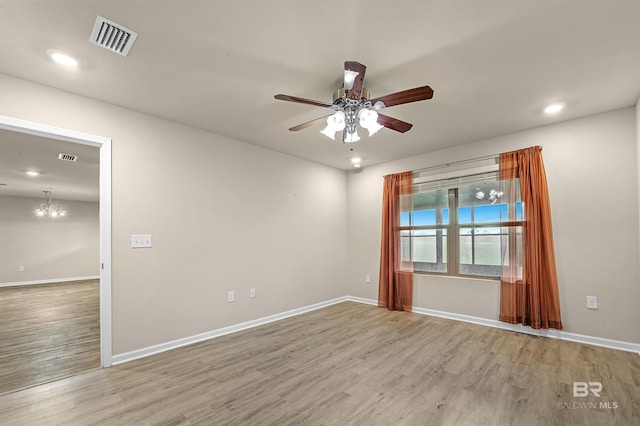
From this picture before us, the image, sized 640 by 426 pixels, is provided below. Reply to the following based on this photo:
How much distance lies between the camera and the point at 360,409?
2.06m

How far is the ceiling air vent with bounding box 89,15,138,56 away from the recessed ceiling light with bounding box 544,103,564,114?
3.90 meters

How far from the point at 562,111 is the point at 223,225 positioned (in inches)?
168

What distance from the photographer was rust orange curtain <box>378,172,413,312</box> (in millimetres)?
4711

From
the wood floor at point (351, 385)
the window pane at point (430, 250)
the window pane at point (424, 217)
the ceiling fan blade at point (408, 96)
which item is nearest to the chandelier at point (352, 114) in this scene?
the ceiling fan blade at point (408, 96)

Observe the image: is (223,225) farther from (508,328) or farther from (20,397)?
(508,328)

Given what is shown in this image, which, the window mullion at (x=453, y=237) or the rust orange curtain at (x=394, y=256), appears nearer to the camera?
the window mullion at (x=453, y=237)

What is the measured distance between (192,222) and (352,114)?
2.33 meters

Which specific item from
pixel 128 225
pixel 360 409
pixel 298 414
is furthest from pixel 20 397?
pixel 360 409

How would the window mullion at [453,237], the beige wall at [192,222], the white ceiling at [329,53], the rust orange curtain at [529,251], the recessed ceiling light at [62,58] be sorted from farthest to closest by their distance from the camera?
the window mullion at [453,237] < the rust orange curtain at [529,251] < the beige wall at [192,222] < the recessed ceiling light at [62,58] < the white ceiling at [329,53]

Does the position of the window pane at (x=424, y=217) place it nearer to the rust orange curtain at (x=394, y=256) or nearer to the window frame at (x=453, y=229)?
the window frame at (x=453, y=229)

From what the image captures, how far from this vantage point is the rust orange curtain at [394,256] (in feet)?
15.5

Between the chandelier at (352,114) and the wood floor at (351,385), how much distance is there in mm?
2164

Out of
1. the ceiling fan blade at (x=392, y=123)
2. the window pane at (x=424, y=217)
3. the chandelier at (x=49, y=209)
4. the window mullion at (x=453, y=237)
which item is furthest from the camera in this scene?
the chandelier at (x=49, y=209)

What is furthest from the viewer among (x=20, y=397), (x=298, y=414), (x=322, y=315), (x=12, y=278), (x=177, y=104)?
(x=12, y=278)
